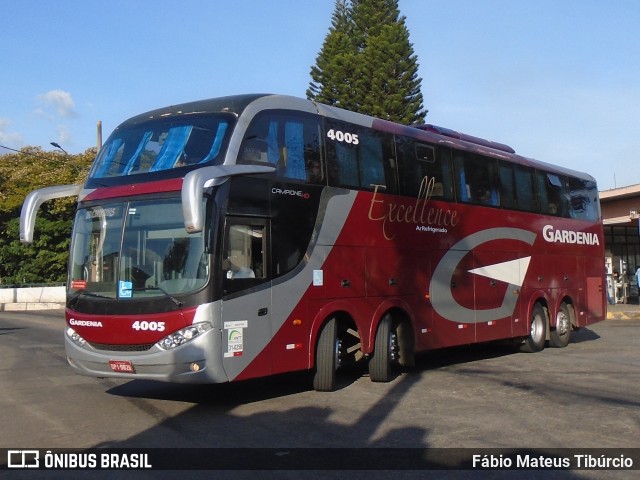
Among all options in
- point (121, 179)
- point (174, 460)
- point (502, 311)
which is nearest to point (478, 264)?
point (502, 311)

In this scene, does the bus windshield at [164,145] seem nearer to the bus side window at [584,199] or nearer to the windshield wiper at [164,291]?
the windshield wiper at [164,291]

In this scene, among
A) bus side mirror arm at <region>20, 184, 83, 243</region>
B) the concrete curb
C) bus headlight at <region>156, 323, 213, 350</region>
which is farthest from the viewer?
the concrete curb

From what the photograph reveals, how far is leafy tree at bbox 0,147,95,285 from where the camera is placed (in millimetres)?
46344

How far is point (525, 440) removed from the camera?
24.7 ft

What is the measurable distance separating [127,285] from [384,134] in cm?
508

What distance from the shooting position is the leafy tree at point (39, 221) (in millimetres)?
46344

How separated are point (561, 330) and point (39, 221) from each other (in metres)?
37.9

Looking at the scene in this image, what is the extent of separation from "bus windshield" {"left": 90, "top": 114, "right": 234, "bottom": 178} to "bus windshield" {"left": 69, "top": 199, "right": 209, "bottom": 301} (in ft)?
1.93

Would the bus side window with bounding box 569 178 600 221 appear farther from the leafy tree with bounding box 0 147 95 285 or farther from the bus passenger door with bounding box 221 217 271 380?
the leafy tree with bounding box 0 147 95 285

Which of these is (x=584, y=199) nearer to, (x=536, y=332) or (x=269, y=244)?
(x=536, y=332)

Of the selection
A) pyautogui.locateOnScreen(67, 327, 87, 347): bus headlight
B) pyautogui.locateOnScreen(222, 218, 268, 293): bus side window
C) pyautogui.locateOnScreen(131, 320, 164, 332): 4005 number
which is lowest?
pyautogui.locateOnScreen(67, 327, 87, 347): bus headlight

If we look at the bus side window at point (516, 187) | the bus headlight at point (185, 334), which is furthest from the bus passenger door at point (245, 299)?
the bus side window at point (516, 187)

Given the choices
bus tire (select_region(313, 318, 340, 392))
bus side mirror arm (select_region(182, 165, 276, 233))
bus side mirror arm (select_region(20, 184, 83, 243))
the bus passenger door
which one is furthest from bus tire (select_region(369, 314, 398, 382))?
bus side mirror arm (select_region(20, 184, 83, 243))

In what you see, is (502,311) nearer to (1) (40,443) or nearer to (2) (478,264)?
(2) (478,264)
